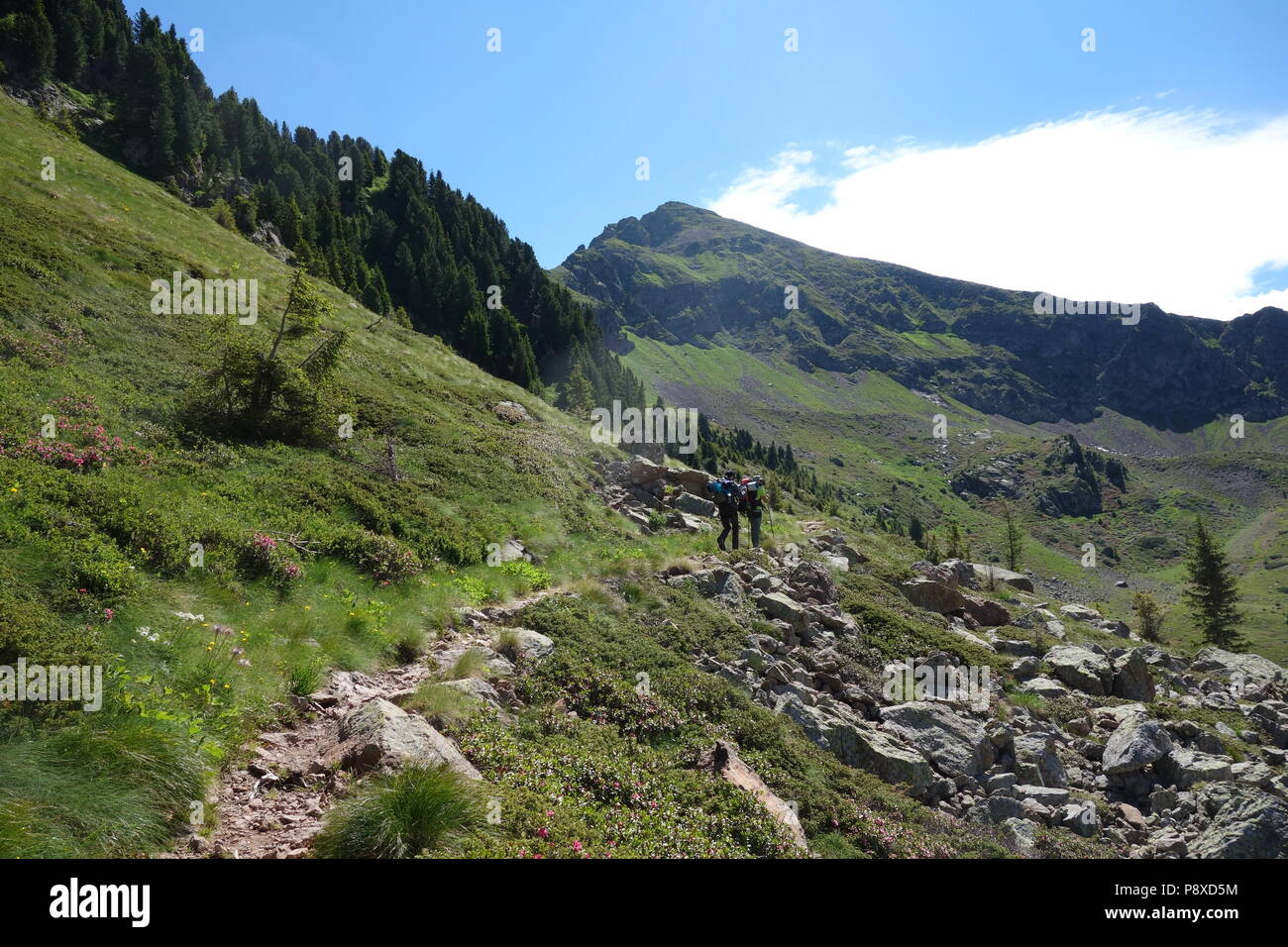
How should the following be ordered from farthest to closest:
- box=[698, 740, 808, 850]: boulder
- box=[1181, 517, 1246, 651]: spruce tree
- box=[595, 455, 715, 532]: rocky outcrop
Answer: box=[1181, 517, 1246, 651]: spruce tree
box=[595, 455, 715, 532]: rocky outcrop
box=[698, 740, 808, 850]: boulder

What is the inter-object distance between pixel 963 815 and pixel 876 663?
5.70 m

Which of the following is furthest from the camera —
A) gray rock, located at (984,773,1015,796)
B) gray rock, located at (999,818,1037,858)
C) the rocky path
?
gray rock, located at (984,773,1015,796)

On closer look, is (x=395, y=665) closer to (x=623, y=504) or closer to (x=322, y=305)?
(x=322, y=305)

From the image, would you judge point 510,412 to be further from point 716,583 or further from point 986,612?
point 986,612

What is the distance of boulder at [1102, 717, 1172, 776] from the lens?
1252 centimetres

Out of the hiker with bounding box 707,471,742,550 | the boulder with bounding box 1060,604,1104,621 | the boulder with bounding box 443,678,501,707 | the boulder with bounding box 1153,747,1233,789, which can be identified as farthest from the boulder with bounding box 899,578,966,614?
the boulder with bounding box 443,678,501,707

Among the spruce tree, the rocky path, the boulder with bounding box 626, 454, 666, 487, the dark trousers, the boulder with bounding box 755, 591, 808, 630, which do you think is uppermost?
the boulder with bounding box 626, 454, 666, 487

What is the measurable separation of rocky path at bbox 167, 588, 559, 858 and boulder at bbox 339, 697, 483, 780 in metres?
0.10

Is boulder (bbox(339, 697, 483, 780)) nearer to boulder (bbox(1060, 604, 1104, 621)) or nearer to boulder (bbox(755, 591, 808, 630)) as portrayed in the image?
boulder (bbox(755, 591, 808, 630))

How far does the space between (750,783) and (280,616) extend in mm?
7794

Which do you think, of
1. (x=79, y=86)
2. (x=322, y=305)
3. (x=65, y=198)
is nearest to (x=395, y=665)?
(x=322, y=305)

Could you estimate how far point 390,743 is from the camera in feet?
22.9

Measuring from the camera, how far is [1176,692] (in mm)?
19500

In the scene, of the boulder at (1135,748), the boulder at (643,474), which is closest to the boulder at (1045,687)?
the boulder at (1135,748)
